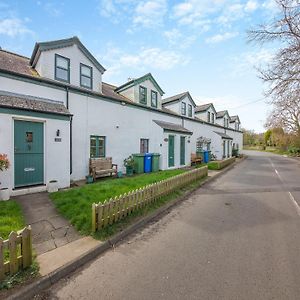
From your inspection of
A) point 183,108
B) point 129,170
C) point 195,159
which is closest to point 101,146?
point 129,170

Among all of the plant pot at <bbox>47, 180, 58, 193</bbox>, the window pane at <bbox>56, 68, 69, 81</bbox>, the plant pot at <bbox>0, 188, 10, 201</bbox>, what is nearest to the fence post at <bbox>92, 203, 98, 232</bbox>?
the plant pot at <bbox>0, 188, 10, 201</bbox>

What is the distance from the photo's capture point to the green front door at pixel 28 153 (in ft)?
26.7

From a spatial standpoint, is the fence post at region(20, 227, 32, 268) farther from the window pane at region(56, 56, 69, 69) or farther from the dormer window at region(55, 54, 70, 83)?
the window pane at region(56, 56, 69, 69)

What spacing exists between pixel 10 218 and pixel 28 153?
359cm

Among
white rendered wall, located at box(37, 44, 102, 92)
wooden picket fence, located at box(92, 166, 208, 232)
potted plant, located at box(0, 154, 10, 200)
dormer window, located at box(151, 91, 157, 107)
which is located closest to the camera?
wooden picket fence, located at box(92, 166, 208, 232)

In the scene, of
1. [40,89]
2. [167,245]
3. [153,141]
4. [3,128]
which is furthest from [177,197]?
[153,141]

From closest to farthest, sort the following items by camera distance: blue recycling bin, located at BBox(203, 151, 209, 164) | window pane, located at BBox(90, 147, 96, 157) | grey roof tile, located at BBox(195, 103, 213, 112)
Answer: window pane, located at BBox(90, 147, 96, 157)
blue recycling bin, located at BBox(203, 151, 209, 164)
grey roof tile, located at BBox(195, 103, 213, 112)

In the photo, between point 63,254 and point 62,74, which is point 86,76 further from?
point 63,254

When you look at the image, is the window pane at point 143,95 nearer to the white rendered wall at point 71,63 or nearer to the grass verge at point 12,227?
the white rendered wall at point 71,63

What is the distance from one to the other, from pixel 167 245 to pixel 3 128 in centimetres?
682

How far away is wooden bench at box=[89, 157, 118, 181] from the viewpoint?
1155 centimetres

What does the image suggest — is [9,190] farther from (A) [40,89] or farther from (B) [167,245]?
(B) [167,245]

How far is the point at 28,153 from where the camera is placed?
331 inches

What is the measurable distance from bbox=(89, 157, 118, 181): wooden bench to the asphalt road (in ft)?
19.3
